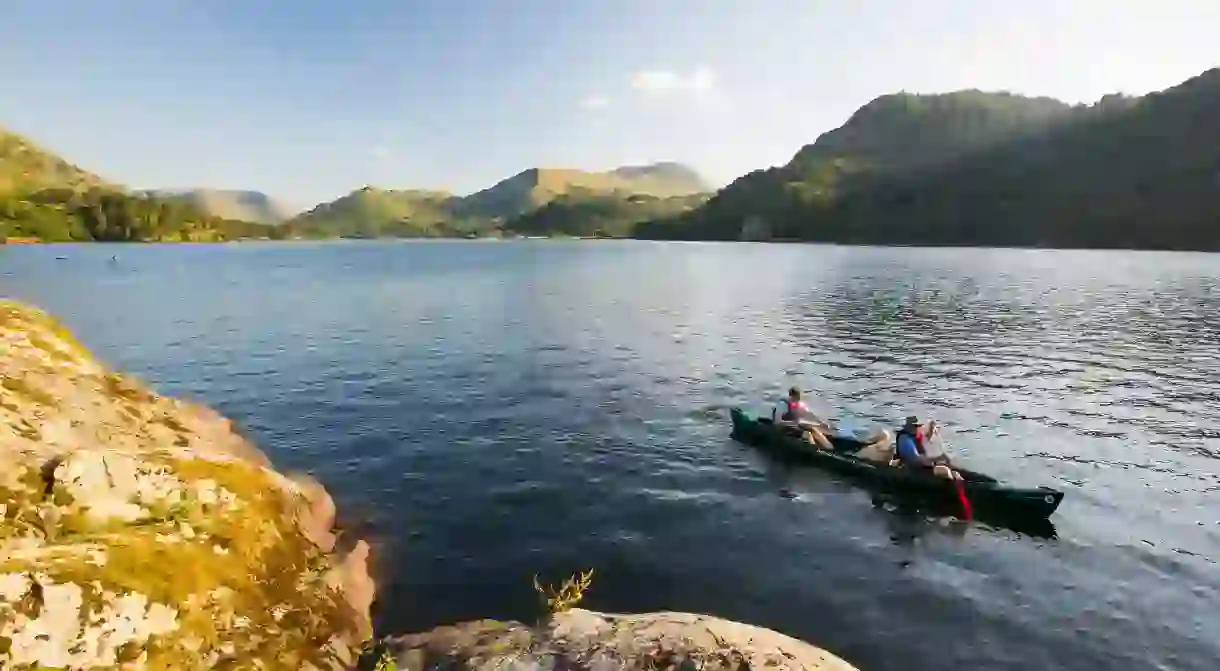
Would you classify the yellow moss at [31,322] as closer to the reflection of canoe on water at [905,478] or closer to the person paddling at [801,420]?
the reflection of canoe on water at [905,478]

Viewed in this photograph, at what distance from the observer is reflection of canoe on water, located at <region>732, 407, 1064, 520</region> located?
75.1 feet

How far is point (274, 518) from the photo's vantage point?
15.1 meters

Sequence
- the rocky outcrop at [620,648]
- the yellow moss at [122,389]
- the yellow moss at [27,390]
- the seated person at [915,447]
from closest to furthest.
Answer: the rocky outcrop at [620,648], the yellow moss at [27,390], the yellow moss at [122,389], the seated person at [915,447]

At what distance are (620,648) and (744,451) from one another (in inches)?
784

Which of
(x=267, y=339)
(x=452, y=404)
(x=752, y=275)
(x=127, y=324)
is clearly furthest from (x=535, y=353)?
(x=752, y=275)

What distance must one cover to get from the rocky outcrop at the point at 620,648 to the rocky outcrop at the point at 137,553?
278cm

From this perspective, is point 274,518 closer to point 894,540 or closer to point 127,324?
point 894,540

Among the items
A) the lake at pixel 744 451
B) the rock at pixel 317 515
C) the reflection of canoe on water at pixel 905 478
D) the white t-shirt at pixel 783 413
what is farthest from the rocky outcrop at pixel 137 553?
the white t-shirt at pixel 783 413

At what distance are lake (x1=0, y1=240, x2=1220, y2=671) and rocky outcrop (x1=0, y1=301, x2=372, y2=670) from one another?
3.82 m

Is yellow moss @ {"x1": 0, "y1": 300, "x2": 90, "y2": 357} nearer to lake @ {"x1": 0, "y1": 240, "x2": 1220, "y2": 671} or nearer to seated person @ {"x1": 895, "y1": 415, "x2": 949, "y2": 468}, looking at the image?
lake @ {"x1": 0, "y1": 240, "x2": 1220, "y2": 671}

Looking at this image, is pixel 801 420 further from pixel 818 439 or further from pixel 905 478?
pixel 905 478

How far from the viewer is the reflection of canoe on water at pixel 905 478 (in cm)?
2289

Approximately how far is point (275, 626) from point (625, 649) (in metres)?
6.65

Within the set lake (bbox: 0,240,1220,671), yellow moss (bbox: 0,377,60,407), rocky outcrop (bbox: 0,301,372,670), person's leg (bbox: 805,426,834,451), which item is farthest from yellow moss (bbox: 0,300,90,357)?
person's leg (bbox: 805,426,834,451)
